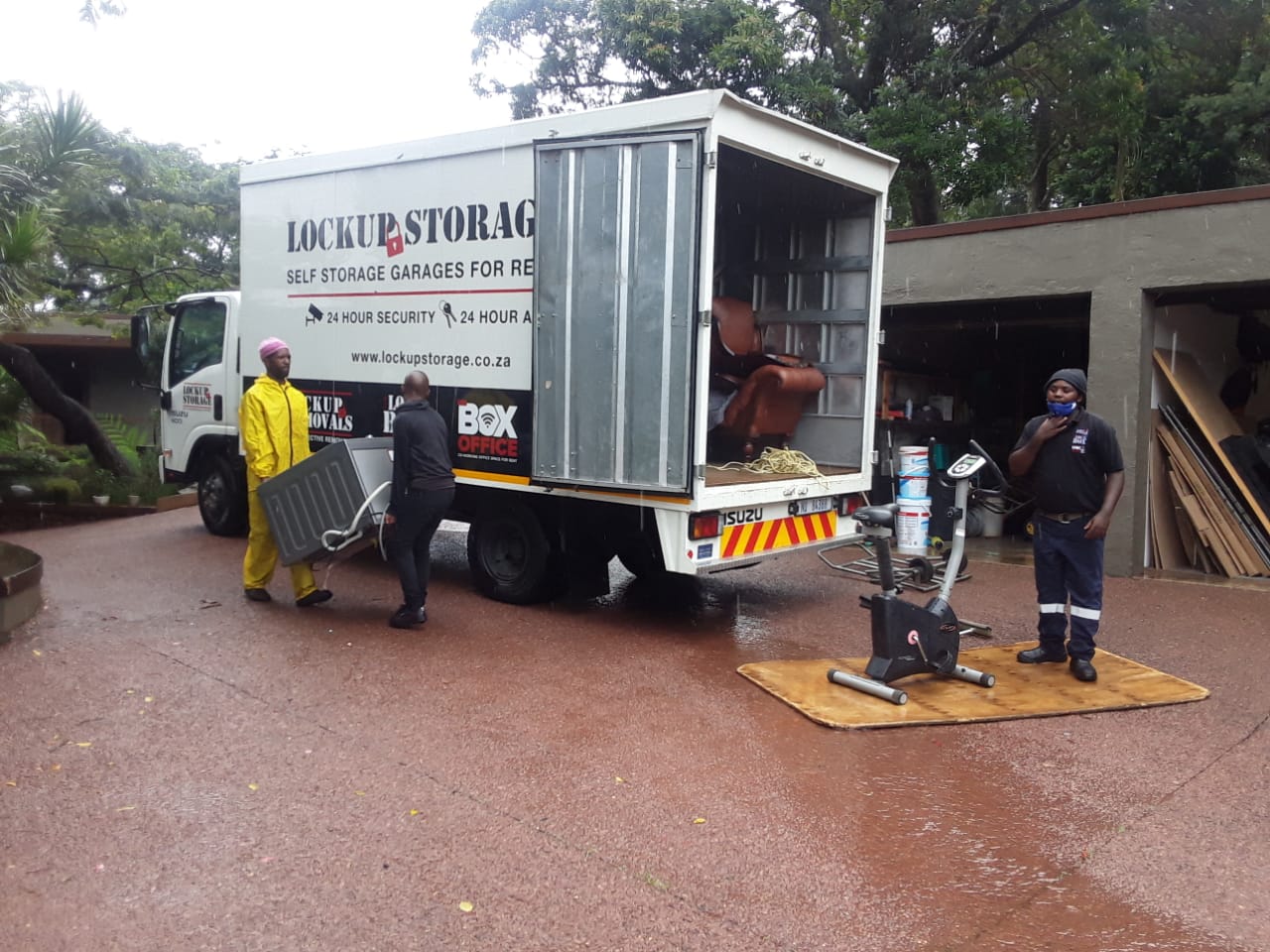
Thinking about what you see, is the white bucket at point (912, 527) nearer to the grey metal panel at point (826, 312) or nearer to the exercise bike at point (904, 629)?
the grey metal panel at point (826, 312)

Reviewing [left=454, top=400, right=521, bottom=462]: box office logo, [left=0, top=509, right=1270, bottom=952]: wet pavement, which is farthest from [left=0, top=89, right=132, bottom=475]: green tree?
[left=454, top=400, right=521, bottom=462]: box office logo

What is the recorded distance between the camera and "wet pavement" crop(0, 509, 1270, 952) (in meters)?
3.12

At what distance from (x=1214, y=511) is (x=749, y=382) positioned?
4.57m

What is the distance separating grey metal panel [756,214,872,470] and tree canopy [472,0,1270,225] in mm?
8422

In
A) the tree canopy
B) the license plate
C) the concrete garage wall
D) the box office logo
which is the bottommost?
the license plate

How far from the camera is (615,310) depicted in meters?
6.02

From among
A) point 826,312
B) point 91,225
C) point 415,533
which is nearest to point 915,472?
point 826,312

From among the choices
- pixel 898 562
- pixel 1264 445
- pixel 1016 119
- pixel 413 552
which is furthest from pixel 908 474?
pixel 1016 119

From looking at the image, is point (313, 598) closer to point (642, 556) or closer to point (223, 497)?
point (642, 556)

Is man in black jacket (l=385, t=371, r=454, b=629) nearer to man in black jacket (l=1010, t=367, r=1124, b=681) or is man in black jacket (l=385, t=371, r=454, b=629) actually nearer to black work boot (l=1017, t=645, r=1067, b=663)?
man in black jacket (l=1010, t=367, r=1124, b=681)

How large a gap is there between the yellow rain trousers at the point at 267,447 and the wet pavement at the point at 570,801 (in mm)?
578

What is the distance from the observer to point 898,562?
898 cm

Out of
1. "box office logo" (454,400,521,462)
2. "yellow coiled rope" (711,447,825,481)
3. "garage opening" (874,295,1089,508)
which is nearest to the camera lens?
"box office logo" (454,400,521,462)

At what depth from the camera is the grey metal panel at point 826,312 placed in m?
7.30
